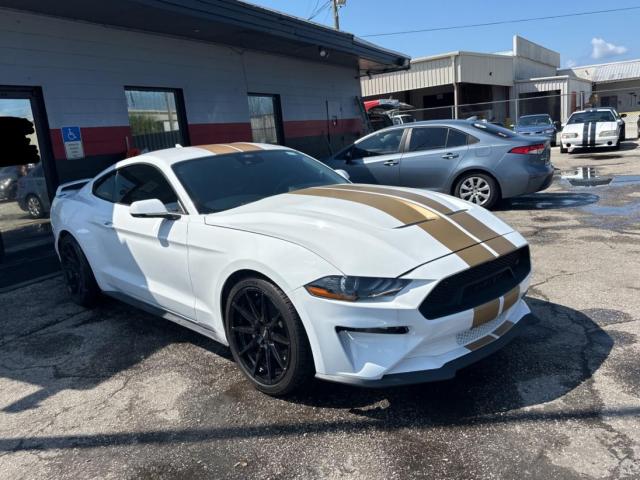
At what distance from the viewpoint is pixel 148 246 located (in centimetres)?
396

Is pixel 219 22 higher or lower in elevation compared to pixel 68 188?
higher

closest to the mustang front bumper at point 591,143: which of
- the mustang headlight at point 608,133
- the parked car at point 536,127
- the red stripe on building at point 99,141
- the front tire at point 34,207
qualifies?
the mustang headlight at point 608,133

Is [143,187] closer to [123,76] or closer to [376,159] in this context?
[376,159]

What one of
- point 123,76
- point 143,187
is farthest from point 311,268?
point 123,76

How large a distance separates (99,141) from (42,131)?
3.20ft

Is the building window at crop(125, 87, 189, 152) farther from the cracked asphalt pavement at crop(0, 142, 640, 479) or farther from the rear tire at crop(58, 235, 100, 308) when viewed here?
the cracked asphalt pavement at crop(0, 142, 640, 479)

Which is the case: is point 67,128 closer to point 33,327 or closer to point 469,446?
point 33,327

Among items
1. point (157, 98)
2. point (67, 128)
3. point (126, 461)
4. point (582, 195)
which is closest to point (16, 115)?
point (67, 128)

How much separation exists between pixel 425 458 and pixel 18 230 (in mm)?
7241

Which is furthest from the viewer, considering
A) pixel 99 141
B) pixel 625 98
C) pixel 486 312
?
pixel 625 98

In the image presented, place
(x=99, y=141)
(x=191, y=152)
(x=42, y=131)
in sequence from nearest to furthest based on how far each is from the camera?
(x=191, y=152), (x=42, y=131), (x=99, y=141)

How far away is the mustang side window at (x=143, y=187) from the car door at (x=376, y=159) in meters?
5.01

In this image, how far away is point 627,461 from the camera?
7.91 ft

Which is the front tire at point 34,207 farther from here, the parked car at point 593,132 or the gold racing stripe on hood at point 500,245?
the parked car at point 593,132
